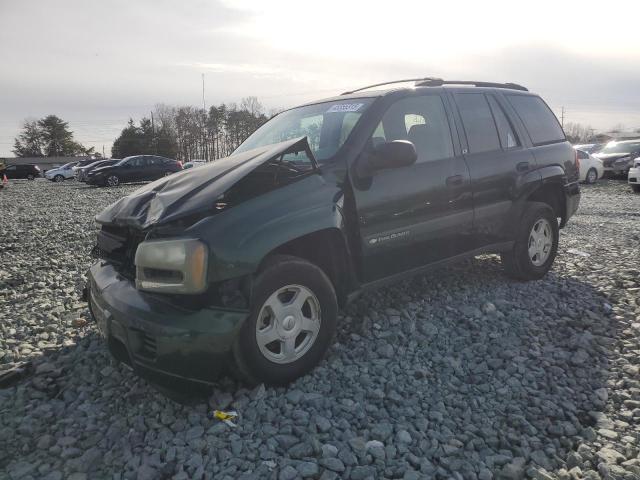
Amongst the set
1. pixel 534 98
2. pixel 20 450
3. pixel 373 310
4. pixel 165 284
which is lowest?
pixel 20 450

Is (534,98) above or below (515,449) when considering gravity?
above

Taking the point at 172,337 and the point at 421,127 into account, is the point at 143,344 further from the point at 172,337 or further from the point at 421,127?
the point at 421,127

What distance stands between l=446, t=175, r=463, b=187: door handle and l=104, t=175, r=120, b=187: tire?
23430mm

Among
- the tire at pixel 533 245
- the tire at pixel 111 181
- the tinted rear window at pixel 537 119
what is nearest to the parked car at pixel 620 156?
the tinted rear window at pixel 537 119

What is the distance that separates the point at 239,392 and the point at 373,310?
5.29ft

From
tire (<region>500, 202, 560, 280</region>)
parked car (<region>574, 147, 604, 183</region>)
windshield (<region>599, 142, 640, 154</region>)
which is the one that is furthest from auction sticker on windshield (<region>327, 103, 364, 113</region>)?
windshield (<region>599, 142, 640, 154</region>)

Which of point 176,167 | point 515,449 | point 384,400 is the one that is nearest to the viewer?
point 515,449

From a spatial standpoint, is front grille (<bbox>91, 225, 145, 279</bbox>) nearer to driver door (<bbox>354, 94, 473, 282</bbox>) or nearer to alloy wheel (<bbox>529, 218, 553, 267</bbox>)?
driver door (<bbox>354, 94, 473, 282</bbox>)

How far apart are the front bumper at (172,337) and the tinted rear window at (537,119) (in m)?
3.82

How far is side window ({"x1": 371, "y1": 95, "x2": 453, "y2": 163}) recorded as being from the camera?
150 inches

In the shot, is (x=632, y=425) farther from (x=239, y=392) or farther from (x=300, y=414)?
(x=239, y=392)

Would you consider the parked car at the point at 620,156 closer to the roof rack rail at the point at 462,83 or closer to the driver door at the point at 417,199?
the roof rack rail at the point at 462,83

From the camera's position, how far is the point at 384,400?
9.69 ft

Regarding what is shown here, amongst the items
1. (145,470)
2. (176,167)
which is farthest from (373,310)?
(176,167)
